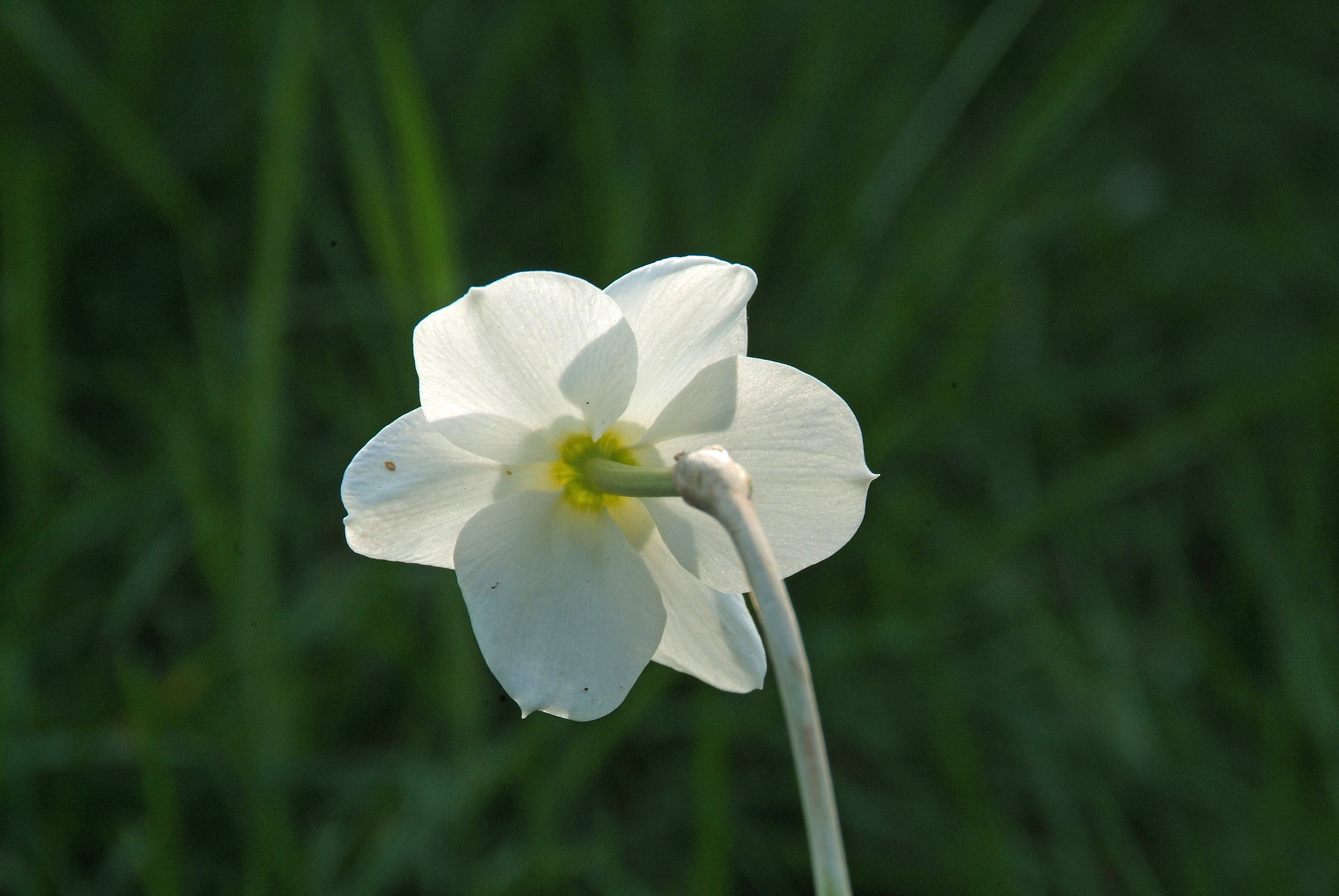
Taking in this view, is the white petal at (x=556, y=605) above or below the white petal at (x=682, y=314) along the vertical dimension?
below

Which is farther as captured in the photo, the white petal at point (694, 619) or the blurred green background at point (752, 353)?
the blurred green background at point (752, 353)

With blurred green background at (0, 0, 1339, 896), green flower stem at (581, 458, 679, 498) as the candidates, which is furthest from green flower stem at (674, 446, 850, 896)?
blurred green background at (0, 0, 1339, 896)

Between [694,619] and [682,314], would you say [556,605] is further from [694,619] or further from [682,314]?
[682,314]

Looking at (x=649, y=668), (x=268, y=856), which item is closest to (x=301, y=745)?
(x=268, y=856)

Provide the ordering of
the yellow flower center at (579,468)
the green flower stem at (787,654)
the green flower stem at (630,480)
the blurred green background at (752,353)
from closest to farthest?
the green flower stem at (787,654), the green flower stem at (630,480), the yellow flower center at (579,468), the blurred green background at (752,353)

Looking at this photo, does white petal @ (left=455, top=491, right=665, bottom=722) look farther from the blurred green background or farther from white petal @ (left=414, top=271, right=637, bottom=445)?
the blurred green background

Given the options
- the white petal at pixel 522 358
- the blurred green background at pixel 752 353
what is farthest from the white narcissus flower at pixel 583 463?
the blurred green background at pixel 752 353

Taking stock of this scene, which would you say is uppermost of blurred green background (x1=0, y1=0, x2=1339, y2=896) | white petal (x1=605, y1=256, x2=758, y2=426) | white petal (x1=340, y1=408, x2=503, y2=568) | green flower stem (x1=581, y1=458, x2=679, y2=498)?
white petal (x1=605, y1=256, x2=758, y2=426)

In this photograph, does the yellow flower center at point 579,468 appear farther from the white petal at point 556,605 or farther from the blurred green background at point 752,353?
the blurred green background at point 752,353
